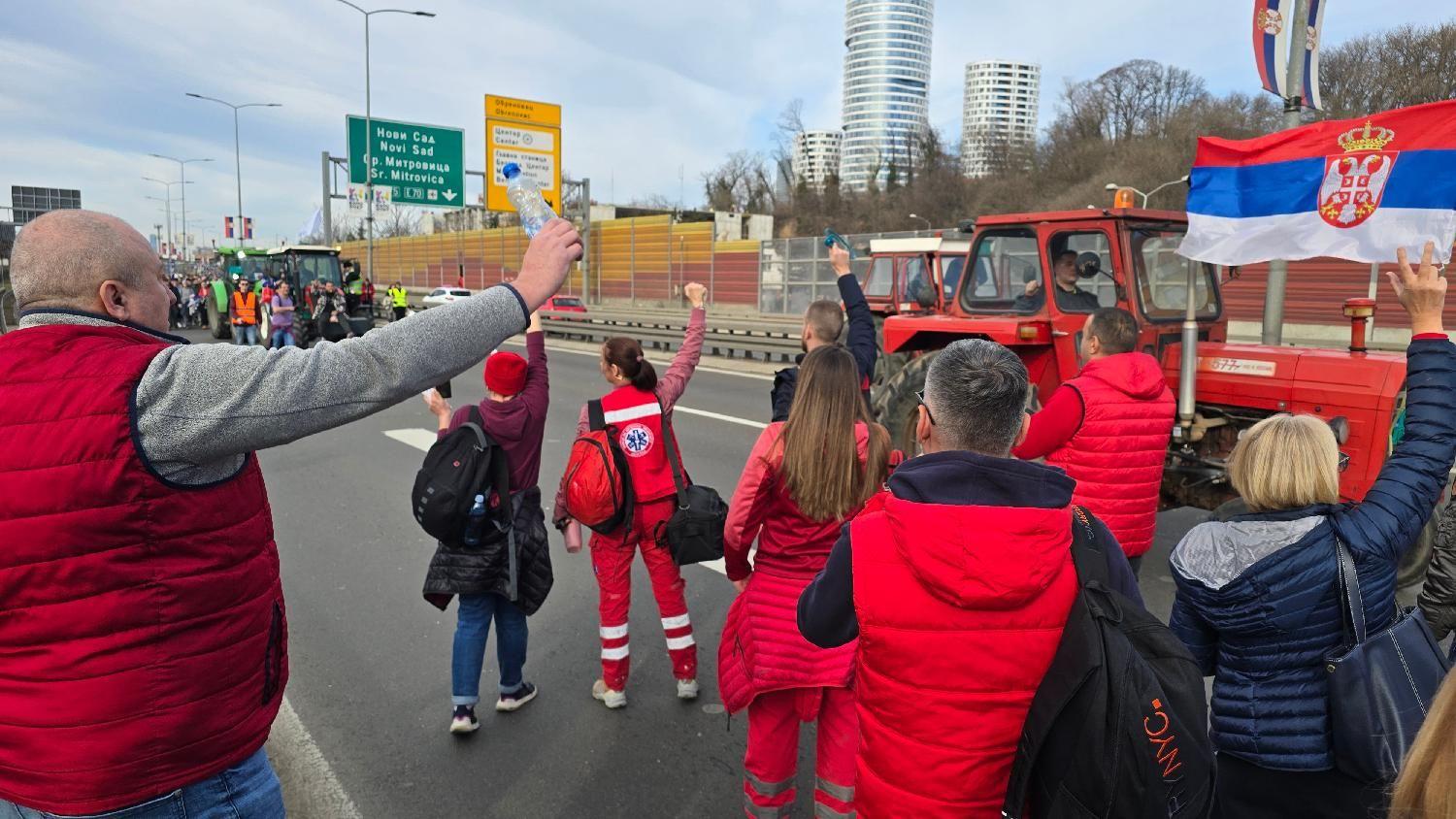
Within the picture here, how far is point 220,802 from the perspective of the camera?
6.02 feet

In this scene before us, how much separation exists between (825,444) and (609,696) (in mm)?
1881

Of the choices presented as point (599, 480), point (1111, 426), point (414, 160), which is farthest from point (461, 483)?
point (414, 160)

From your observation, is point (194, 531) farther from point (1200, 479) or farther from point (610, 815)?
point (1200, 479)

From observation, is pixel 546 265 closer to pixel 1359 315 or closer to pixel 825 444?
pixel 825 444

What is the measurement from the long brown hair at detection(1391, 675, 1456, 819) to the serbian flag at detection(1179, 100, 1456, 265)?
406cm

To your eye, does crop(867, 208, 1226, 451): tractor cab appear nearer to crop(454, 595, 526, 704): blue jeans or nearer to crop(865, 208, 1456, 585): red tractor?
crop(865, 208, 1456, 585): red tractor

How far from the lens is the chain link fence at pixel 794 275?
25891 mm

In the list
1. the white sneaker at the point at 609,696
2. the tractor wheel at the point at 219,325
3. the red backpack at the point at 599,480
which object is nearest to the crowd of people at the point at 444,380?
the red backpack at the point at 599,480

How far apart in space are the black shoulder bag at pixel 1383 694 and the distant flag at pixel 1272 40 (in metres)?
7.97

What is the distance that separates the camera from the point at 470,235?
47.6 m

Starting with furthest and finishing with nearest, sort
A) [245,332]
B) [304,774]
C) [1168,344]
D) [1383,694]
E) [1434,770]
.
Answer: [245,332], [1168,344], [304,774], [1383,694], [1434,770]

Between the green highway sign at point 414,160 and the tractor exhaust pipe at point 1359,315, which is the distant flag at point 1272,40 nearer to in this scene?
the tractor exhaust pipe at point 1359,315

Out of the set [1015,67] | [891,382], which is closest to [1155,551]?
[891,382]

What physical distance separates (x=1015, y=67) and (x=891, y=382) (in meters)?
118
